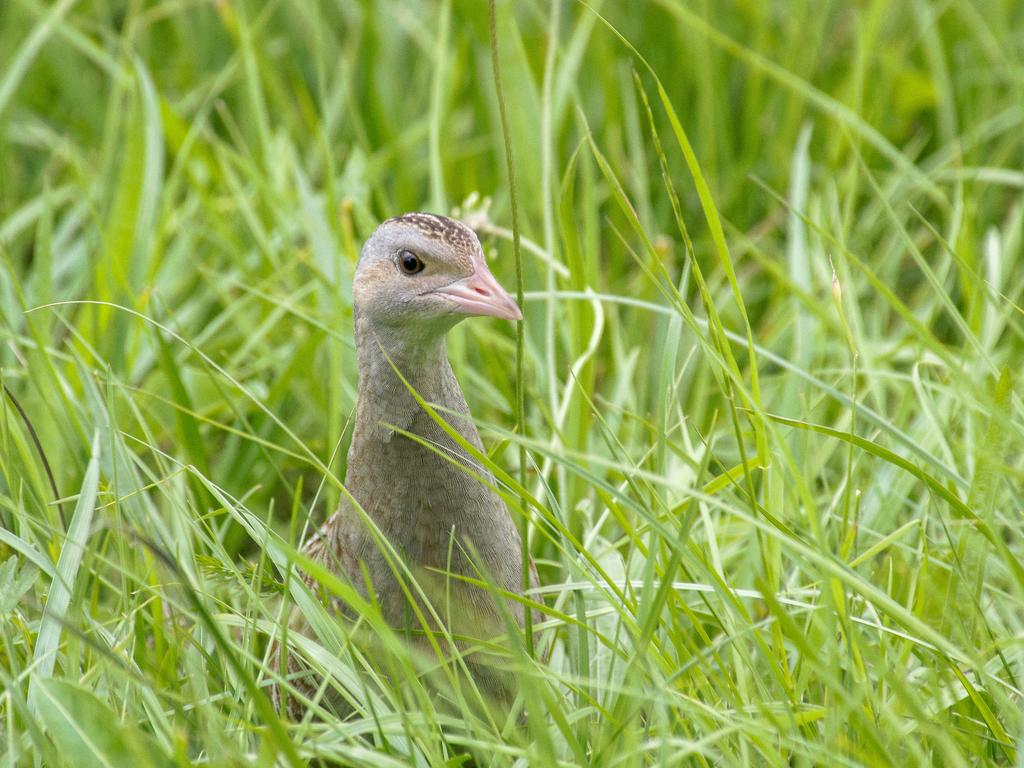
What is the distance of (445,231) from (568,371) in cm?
97

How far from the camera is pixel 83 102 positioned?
4.75 metres

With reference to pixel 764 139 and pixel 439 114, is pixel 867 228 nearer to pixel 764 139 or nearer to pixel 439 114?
pixel 764 139

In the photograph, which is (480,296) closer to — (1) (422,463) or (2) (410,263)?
(2) (410,263)

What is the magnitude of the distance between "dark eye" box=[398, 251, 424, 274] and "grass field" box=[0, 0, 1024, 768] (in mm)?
346

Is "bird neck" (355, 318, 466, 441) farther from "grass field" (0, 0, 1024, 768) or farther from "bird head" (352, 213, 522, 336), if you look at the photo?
"grass field" (0, 0, 1024, 768)

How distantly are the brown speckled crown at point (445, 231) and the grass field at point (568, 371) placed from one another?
0.29 meters

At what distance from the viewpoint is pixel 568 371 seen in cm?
337

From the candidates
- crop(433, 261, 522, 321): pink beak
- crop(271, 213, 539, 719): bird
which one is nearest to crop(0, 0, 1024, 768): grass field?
crop(271, 213, 539, 719): bird

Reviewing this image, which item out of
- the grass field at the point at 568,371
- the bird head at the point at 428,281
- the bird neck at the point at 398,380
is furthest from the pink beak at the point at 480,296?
the grass field at the point at 568,371

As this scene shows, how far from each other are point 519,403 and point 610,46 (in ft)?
9.06

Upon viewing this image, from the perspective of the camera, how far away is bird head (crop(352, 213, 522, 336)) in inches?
94.2

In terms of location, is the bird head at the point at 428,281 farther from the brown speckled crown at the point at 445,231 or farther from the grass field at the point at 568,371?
the grass field at the point at 568,371

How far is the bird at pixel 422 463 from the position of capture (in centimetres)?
237

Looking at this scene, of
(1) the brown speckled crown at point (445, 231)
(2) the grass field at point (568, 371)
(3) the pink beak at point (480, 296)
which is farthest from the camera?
(1) the brown speckled crown at point (445, 231)
